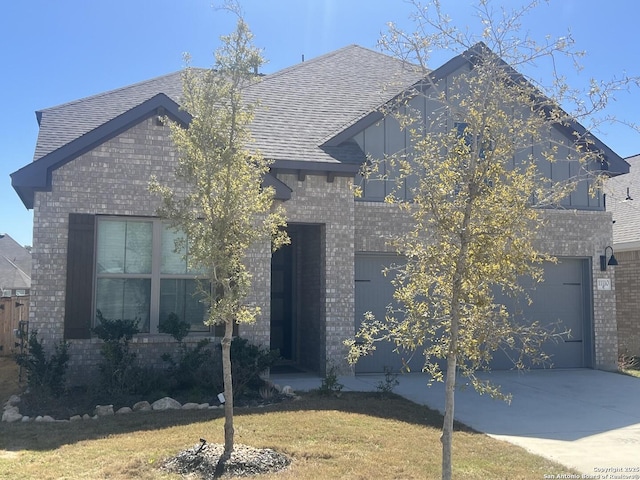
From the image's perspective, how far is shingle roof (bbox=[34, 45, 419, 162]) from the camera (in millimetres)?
11695

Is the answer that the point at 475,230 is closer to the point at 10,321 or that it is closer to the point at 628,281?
the point at 628,281

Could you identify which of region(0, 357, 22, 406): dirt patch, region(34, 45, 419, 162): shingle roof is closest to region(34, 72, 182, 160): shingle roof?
region(34, 45, 419, 162): shingle roof

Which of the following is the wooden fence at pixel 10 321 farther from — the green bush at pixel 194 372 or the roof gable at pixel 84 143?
the green bush at pixel 194 372

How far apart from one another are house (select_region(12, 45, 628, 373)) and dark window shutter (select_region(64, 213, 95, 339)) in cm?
2

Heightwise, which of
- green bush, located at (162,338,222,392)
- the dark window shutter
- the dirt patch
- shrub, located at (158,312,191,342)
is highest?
the dark window shutter

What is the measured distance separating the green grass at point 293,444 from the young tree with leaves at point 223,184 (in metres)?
0.88

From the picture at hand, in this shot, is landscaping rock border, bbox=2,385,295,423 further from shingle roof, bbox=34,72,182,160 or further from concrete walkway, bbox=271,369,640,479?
shingle roof, bbox=34,72,182,160

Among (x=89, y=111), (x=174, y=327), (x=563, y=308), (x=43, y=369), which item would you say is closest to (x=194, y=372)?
(x=174, y=327)

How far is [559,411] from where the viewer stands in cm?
882

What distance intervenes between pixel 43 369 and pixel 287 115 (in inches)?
282

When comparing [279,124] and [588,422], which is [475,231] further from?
[279,124]

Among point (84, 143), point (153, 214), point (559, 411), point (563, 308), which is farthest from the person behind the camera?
point (563, 308)

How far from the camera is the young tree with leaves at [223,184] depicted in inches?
243

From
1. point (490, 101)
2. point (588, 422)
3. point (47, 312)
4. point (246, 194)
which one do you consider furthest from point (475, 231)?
point (47, 312)
